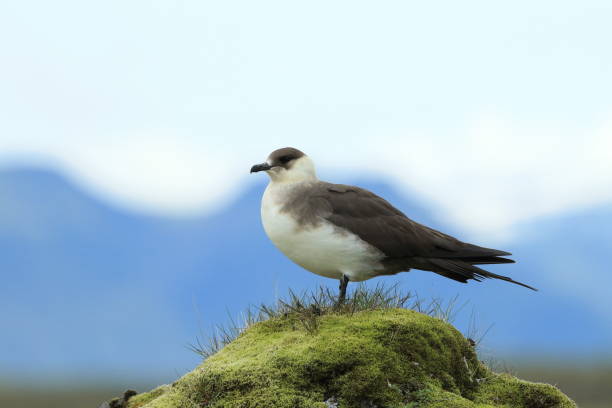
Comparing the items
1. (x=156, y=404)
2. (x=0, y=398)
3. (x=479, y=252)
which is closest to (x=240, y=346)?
(x=156, y=404)

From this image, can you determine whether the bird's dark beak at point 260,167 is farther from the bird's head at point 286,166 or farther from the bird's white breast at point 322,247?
the bird's white breast at point 322,247

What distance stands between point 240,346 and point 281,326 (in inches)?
24.1

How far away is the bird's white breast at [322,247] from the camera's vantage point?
34.1 ft

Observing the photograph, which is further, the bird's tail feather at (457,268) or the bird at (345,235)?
the bird's tail feather at (457,268)

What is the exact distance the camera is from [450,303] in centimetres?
1120

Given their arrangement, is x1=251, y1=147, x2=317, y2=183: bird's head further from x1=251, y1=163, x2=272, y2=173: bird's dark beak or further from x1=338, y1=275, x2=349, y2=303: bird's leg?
x1=338, y1=275, x2=349, y2=303: bird's leg

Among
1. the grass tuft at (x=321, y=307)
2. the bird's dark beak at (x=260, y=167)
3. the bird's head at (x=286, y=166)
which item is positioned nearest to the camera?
A: the grass tuft at (x=321, y=307)

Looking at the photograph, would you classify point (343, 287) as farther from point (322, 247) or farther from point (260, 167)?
point (260, 167)

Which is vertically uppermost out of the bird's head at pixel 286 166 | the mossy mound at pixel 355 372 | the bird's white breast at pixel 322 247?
the bird's head at pixel 286 166

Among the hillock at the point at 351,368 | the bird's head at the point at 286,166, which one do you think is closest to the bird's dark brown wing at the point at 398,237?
the bird's head at the point at 286,166

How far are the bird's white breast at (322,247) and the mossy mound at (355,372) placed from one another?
30.2 inches

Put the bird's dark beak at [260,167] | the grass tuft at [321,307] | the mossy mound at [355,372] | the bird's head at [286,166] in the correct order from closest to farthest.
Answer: the mossy mound at [355,372] < the grass tuft at [321,307] < the bird's dark beak at [260,167] < the bird's head at [286,166]

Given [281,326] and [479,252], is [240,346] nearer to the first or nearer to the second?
[281,326]

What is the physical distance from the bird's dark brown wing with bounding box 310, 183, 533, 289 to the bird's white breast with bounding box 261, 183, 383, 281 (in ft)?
0.48
